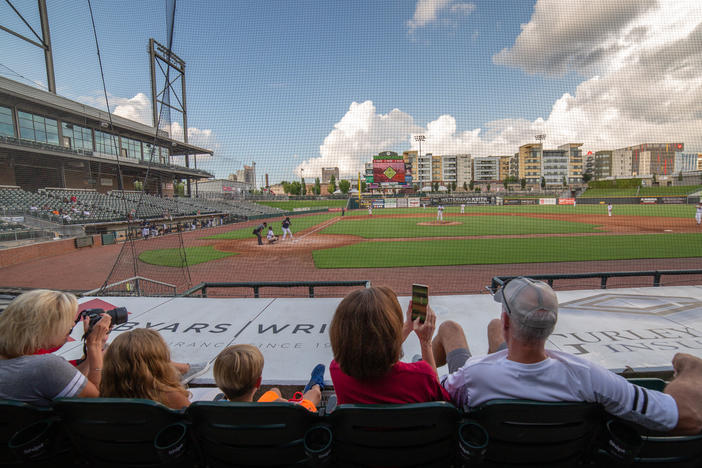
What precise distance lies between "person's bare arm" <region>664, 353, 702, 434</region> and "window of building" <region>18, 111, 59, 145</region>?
81.6ft

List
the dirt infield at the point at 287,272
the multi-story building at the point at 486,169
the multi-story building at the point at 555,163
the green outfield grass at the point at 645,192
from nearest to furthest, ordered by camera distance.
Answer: the dirt infield at the point at 287,272, the green outfield grass at the point at 645,192, the multi-story building at the point at 555,163, the multi-story building at the point at 486,169

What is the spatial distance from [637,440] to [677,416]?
0.23 m

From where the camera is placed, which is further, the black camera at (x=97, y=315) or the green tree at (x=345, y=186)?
the green tree at (x=345, y=186)

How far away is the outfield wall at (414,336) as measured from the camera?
10.6 feet

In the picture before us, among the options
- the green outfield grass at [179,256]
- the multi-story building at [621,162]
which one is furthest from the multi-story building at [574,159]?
the green outfield grass at [179,256]

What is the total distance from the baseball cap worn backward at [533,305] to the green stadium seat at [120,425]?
1.62m

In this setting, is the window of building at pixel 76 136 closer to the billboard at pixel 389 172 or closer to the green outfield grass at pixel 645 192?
the billboard at pixel 389 172

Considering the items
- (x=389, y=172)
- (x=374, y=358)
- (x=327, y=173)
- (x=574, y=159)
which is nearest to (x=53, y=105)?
(x=374, y=358)

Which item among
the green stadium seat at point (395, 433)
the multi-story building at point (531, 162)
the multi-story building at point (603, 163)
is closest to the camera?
the green stadium seat at point (395, 433)

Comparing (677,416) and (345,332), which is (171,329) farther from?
(677,416)

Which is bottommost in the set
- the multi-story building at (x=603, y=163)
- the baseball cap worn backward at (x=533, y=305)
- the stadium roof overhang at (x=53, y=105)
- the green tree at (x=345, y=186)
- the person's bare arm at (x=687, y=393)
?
the person's bare arm at (x=687, y=393)

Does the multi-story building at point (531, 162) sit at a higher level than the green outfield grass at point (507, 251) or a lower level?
higher

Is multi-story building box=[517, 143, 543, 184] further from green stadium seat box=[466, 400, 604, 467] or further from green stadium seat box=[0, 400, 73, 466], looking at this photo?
green stadium seat box=[0, 400, 73, 466]

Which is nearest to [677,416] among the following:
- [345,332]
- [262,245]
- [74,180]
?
[345,332]
